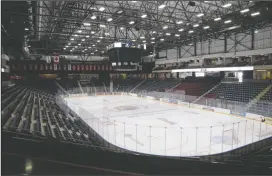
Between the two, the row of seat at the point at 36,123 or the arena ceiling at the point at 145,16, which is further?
the arena ceiling at the point at 145,16

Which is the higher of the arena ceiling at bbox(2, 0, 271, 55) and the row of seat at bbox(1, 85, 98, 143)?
the arena ceiling at bbox(2, 0, 271, 55)

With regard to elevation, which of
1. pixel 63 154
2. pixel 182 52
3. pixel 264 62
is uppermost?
pixel 182 52

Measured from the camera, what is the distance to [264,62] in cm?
1903

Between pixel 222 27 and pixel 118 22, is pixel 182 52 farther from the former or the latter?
pixel 118 22

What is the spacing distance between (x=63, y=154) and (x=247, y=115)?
14661 millimetres

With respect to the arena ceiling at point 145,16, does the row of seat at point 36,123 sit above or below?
below

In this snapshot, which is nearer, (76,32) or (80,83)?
(76,32)

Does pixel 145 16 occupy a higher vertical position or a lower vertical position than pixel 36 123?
higher

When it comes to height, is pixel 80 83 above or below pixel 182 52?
below

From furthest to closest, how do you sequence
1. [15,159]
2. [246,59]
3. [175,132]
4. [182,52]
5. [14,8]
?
[182,52] → [246,59] → [175,132] → [14,8] → [15,159]

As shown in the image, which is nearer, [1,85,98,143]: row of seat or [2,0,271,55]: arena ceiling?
[1,85,98,143]: row of seat

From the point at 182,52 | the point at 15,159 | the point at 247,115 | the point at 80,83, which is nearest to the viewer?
the point at 15,159

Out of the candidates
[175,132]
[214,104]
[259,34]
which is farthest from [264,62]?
[175,132]

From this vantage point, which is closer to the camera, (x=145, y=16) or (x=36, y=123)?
(x=36, y=123)
